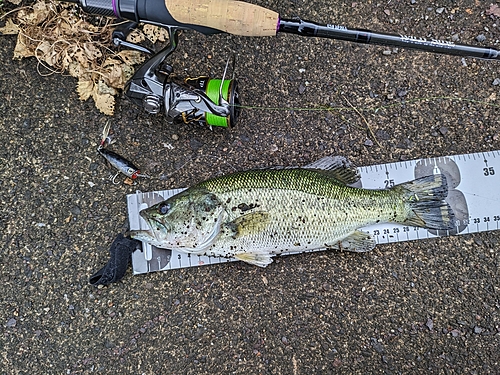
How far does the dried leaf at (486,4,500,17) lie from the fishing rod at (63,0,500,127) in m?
1.04

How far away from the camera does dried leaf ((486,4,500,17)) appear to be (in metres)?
3.32

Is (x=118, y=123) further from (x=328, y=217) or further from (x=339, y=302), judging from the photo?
(x=339, y=302)

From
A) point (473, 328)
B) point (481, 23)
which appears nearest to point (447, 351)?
point (473, 328)

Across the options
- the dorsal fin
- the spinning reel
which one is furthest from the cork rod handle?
the dorsal fin

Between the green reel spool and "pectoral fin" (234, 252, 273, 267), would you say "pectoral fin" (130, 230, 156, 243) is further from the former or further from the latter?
the green reel spool

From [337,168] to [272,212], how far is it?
2.22ft

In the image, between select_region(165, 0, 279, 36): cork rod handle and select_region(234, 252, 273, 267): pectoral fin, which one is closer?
select_region(165, 0, 279, 36): cork rod handle

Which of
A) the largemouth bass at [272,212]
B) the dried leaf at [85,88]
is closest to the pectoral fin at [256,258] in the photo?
the largemouth bass at [272,212]

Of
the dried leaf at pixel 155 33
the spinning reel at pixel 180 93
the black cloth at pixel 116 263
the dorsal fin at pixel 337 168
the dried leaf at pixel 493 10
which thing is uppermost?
the dried leaf at pixel 493 10

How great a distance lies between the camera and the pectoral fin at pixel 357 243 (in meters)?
3.02

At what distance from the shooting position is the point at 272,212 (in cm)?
287

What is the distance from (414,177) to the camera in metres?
3.20

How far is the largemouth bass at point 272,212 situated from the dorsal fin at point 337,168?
0.12 meters

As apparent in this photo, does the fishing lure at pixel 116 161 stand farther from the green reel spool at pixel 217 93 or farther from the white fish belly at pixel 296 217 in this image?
the white fish belly at pixel 296 217
